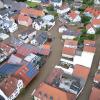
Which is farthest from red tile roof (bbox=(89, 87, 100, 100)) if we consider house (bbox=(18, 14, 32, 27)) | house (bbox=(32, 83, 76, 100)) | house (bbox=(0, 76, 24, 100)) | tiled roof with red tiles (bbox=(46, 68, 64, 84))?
house (bbox=(18, 14, 32, 27))

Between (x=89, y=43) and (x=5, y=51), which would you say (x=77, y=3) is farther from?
(x=5, y=51)

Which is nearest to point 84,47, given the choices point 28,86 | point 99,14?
point 28,86

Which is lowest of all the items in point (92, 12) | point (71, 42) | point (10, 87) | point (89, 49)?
point (10, 87)

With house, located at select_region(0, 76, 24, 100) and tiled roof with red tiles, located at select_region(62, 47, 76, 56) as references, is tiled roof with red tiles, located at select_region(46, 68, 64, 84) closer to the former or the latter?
house, located at select_region(0, 76, 24, 100)

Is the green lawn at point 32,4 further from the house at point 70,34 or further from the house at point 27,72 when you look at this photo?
the house at point 27,72

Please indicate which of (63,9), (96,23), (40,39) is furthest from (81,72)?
(63,9)

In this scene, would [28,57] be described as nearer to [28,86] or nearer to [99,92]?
[28,86]
